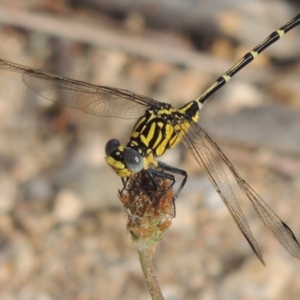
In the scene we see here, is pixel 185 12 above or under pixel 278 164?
above

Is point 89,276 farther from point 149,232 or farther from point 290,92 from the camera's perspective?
Result: point 290,92

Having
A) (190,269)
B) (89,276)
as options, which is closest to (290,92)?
(190,269)

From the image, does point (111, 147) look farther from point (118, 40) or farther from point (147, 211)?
point (118, 40)

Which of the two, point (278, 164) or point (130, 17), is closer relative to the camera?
point (278, 164)

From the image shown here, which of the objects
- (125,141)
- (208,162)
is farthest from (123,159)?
(125,141)

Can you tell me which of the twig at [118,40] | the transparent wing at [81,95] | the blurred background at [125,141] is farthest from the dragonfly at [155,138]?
the twig at [118,40]

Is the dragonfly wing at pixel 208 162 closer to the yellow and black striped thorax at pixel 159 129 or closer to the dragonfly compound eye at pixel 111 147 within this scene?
the yellow and black striped thorax at pixel 159 129

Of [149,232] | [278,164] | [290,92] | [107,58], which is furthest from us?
[107,58]
